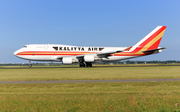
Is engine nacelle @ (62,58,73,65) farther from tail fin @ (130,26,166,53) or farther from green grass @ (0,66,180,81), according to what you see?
tail fin @ (130,26,166,53)

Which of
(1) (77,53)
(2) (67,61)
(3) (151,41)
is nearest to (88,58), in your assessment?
(1) (77,53)

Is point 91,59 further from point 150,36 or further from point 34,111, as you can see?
point 34,111

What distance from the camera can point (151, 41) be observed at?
4572 centimetres

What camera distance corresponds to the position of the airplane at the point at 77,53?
40.7m

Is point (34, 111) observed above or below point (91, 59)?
below

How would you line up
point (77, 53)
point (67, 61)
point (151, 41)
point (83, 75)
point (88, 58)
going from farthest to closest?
point (151, 41), point (77, 53), point (88, 58), point (67, 61), point (83, 75)

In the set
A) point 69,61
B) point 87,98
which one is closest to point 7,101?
point 87,98

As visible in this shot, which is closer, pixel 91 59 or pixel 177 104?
pixel 177 104

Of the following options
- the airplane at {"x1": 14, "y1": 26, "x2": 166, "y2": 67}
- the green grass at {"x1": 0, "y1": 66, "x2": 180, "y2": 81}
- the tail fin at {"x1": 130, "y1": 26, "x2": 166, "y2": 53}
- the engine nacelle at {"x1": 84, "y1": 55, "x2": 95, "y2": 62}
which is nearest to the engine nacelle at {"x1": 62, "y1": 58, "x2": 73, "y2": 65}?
the airplane at {"x1": 14, "y1": 26, "x2": 166, "y2": 67}

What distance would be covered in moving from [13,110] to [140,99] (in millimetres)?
6136

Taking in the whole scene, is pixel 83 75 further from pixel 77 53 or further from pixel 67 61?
pixel 77 53

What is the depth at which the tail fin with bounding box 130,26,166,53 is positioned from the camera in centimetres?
4541

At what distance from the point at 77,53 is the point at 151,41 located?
19.2m

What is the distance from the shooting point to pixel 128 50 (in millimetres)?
45188
